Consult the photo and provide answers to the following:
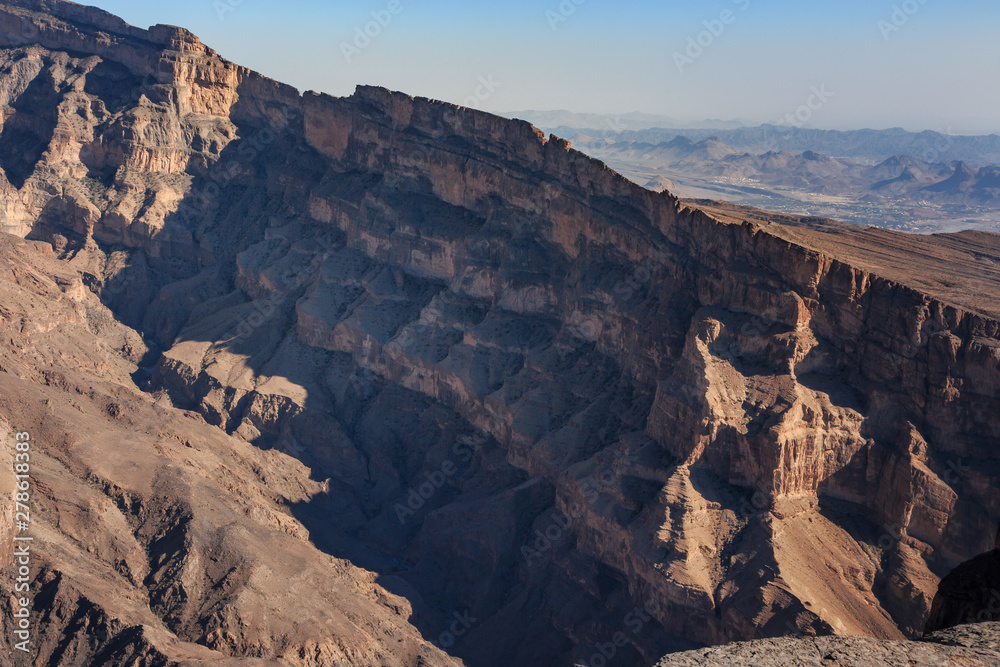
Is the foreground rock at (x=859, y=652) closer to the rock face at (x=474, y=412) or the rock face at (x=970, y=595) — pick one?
the rock face at (x=970, y=595)

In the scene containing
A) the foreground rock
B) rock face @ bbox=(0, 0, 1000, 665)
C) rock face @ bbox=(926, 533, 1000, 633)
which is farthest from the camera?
rock face @ bbox=(0, 0, 1000, 665)

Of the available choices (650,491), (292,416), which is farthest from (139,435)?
(650,491)

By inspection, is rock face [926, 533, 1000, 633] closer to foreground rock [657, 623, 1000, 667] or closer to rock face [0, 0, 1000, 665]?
foreground rock [657, 623, 1000, 667]

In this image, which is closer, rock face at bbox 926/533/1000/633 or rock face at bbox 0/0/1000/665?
rock face at bbox 926/533/1000/633

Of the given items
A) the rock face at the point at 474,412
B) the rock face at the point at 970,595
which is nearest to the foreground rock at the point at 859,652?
the rock face at the point at 970,595

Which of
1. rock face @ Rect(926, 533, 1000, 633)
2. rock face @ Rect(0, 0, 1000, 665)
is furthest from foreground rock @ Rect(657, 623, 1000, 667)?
rock face @ Rect(0, 0, 1000, 665)

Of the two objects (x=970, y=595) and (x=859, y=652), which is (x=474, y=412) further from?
(x=859, y=652)

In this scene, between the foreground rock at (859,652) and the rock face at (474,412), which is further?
the rock face at (474,412)
